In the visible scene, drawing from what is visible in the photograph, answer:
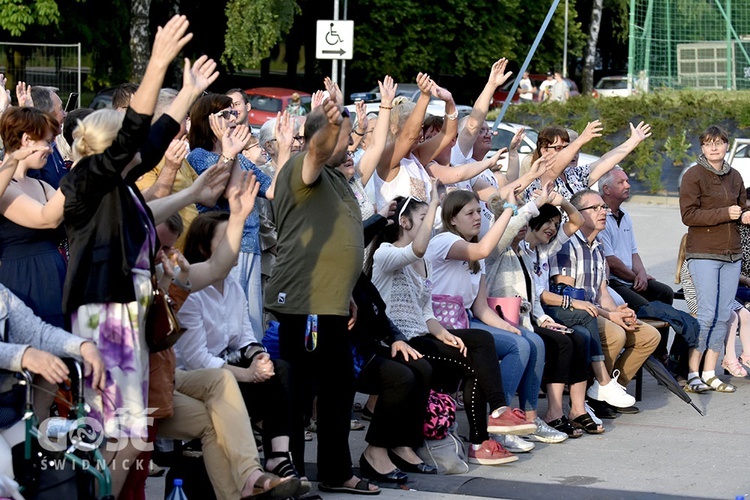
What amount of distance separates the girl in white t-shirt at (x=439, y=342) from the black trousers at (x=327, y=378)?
2.77ft

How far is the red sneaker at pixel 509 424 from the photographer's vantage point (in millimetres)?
7184

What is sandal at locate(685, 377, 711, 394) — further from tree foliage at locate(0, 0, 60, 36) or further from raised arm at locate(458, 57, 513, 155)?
tree foliage at locate(0, 0, 60, 36)

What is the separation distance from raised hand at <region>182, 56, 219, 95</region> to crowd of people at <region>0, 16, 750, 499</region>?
14 mm

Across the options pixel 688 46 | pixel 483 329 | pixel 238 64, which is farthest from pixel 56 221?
pixel 238 64

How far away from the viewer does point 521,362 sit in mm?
7469

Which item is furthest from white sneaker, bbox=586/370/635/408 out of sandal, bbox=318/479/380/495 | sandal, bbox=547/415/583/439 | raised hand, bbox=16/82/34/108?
raised hand, bbox=16/82/34/108

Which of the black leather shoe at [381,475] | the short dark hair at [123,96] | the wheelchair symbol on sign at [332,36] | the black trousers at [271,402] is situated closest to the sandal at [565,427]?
the black leather shoe at [381,475]

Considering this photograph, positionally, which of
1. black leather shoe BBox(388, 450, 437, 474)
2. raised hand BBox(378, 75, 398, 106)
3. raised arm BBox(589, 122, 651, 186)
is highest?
raised hand BBox(378, 75, 398, 106)

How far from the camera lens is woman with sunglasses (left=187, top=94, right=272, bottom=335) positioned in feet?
23.1

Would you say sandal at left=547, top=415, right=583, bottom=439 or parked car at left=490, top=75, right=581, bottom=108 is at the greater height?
parked car at left=490, top=75, right=581, bottom=108

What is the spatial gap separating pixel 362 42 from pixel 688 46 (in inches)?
487

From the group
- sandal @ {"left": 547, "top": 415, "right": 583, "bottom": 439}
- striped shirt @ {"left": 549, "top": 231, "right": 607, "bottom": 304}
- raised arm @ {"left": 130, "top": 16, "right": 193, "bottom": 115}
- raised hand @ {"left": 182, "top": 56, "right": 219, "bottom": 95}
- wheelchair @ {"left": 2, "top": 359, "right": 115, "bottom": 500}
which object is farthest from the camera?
striped shirt @ {"left": 549, "top": 231, "right": 607, "bottom": 304}

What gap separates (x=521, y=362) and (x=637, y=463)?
3.00ft

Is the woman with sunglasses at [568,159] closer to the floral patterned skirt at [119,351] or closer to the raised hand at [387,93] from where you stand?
the raised hand at [387,93]
